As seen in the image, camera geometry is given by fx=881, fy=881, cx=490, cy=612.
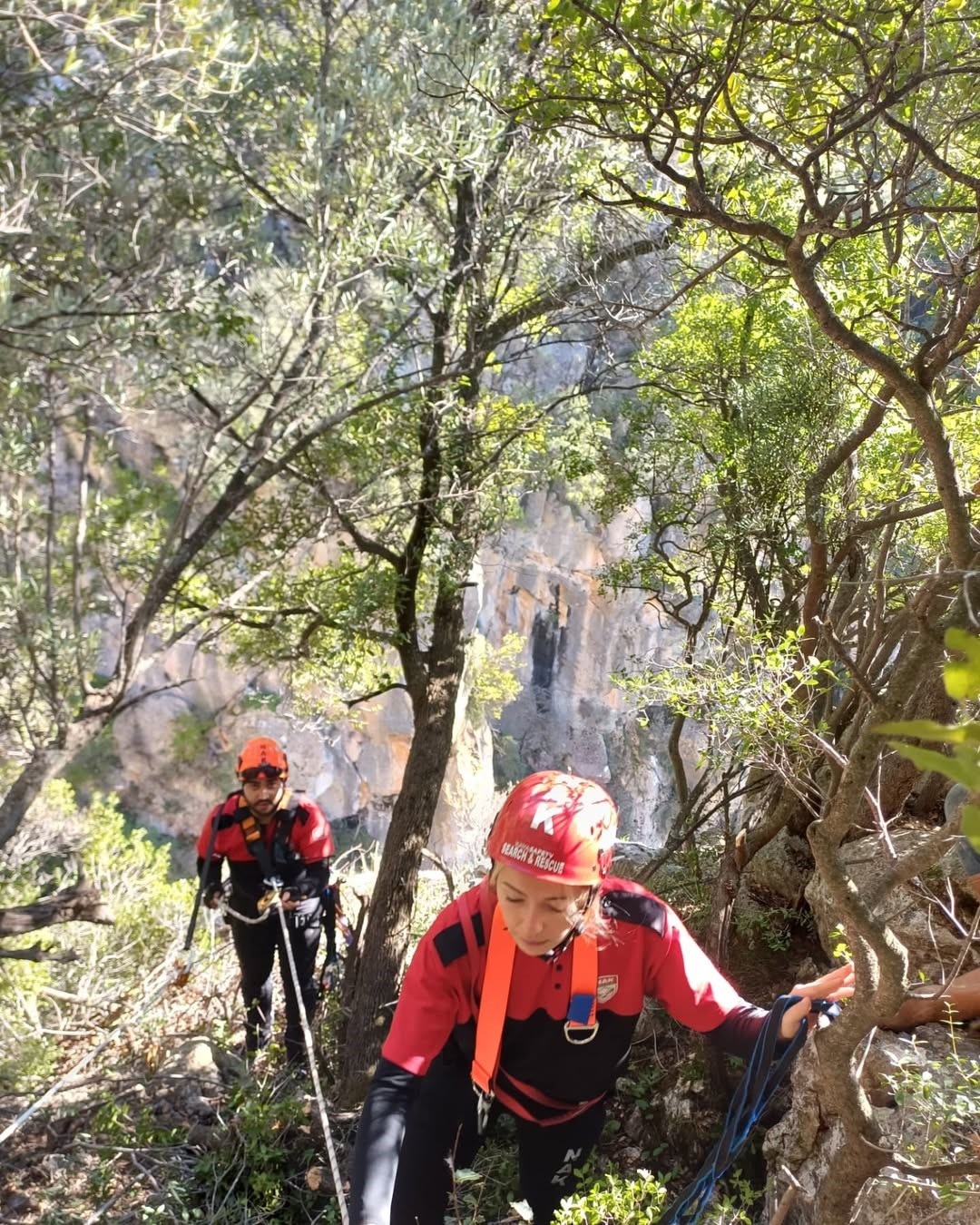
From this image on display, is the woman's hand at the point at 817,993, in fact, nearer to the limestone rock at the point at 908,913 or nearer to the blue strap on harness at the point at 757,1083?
the blue strap on harness at the point at 757,1083

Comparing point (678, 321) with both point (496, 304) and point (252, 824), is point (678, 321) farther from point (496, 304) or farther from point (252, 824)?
point (252, 824)

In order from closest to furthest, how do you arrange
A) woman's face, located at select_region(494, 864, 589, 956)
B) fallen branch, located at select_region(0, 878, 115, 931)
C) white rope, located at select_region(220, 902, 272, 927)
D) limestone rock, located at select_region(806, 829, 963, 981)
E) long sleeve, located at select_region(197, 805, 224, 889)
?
1. woman's face, located at select_region(494, 864, 589, 956)
2. limestone rock, located at select_region(806, 829, 963, 981)
3. fallen branch, located at select_region(0, 878, 115, 931)
4. white rope, located at select_region(220, 902, 272, 927)
5. long sleeve, located at select_region(197, 805, 224, 889)

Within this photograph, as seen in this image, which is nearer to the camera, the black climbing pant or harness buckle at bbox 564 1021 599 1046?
harness buckle at bbox 564 1021 599 1046

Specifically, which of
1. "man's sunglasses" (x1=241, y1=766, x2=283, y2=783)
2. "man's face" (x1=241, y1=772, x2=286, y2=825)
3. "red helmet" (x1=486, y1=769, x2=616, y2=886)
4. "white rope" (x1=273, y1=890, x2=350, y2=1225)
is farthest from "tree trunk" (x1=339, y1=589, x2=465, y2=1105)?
"red helmet" (x1=486, y1=769, x2=616, y2=886)

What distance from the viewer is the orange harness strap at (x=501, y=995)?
7.55ft

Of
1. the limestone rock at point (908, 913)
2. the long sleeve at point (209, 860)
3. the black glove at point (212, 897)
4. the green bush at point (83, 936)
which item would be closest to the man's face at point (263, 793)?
the long sleeve at point (209, 860)

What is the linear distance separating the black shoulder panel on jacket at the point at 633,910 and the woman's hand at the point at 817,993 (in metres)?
0.38

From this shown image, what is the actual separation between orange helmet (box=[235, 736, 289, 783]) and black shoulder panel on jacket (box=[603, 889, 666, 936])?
3.24m

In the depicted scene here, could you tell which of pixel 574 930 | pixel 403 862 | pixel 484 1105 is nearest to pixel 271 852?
pixel 403 862

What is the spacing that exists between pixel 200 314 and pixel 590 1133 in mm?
4470

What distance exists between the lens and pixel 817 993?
7.14 ft

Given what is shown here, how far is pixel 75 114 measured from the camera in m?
4.17

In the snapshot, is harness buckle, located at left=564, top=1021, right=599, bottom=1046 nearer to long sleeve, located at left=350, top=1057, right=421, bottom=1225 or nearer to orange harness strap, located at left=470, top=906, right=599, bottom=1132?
orange harness strap, located at left=470, top=906, right=599, bottom=1132

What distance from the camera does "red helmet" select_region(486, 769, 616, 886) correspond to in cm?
219
